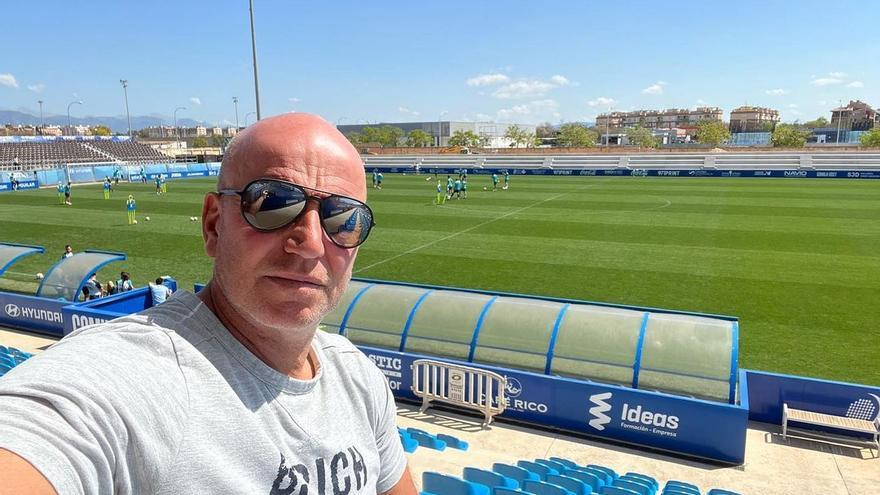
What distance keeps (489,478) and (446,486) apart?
2.56 ft

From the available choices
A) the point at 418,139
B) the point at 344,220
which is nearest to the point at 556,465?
the point at 344,220

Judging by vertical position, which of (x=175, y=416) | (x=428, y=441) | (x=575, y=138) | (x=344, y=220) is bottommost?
(x=428, y=441)

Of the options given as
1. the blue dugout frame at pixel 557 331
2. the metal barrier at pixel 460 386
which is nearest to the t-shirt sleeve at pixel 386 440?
the metal barrier at pixel 460 386

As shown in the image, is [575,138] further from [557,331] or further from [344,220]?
[344,220]

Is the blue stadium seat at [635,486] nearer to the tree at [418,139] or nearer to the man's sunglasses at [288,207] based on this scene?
the man's sunglasses at [288,207]

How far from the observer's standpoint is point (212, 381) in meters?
1.49

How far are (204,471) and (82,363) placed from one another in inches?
15.8

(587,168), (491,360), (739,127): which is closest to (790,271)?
(491,360)

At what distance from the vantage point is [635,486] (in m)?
6.43

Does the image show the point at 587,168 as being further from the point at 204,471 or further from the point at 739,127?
the point at 739,127

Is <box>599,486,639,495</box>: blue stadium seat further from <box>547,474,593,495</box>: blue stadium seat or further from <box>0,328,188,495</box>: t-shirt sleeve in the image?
<box>0,328,188,495</box>: t-shirt sleeve

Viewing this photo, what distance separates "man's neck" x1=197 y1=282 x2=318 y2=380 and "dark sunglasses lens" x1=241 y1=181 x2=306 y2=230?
0.25m

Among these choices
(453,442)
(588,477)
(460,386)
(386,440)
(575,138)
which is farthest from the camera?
(575,138)

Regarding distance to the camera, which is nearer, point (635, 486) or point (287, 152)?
point (287, 152)
